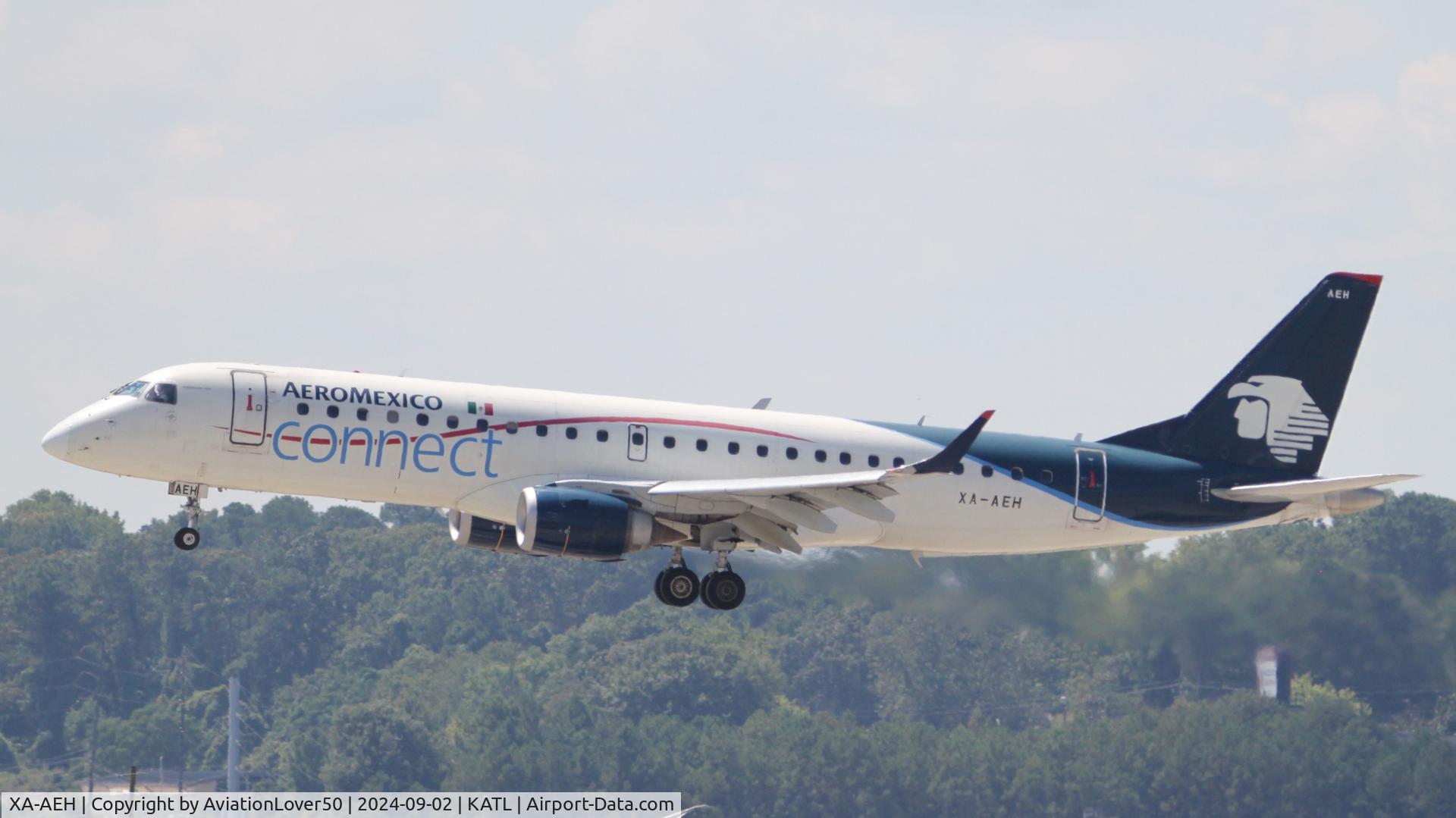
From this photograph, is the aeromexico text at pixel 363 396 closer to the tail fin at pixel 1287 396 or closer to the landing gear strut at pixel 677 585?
the landing gear strut at pixel 677 585

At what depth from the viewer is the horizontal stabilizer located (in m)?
47.4

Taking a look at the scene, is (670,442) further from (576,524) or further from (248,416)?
(248,416)

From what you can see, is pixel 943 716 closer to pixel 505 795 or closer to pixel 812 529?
pixel 505 795

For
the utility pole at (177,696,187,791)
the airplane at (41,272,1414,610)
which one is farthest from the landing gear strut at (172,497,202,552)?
the utility pole at (177,696,187,791)

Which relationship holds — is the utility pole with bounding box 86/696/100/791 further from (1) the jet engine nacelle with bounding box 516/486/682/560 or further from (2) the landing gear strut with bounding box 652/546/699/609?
(1) the jet engine nacelle with bounding box 516/486/682/560

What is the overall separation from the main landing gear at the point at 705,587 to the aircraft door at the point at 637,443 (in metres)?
2.39

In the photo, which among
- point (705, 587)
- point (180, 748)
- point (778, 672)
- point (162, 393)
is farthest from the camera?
point (180, 748)

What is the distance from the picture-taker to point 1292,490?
4956 cm

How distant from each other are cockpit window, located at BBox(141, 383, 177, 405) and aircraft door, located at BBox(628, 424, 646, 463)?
30.6 feet

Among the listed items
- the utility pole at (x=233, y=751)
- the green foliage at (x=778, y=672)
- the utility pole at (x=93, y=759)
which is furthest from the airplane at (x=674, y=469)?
the utility pole at (x=93, y=759)

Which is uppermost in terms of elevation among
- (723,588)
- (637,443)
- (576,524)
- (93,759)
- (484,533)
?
(637,443)

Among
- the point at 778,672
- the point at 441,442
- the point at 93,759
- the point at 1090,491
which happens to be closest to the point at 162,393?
the point at 441,442

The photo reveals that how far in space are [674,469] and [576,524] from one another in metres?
2.99

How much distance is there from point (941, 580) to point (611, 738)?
137 feet
